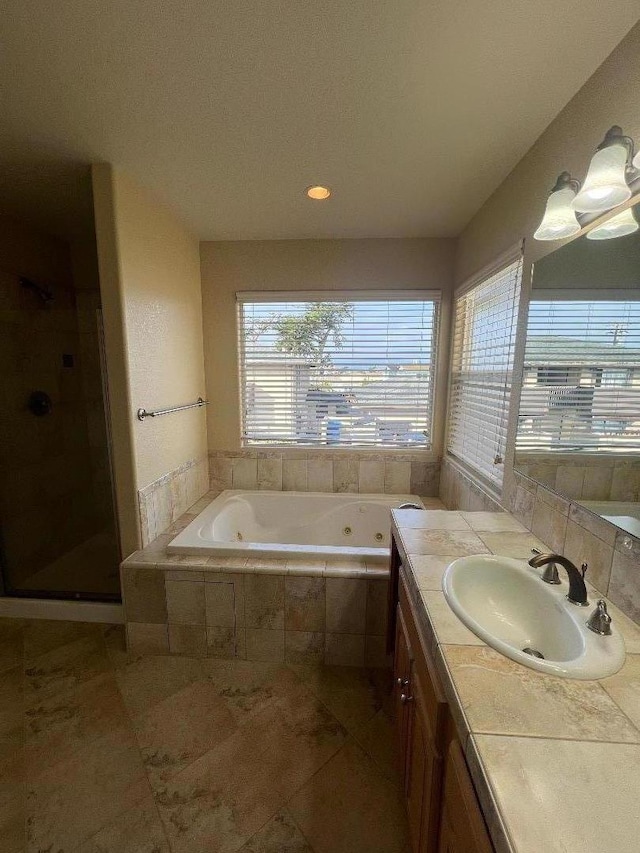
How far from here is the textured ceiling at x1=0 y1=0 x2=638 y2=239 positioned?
0.94 metres

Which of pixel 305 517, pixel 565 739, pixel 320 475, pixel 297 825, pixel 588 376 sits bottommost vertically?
pixel 297 825

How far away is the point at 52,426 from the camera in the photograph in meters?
2.51

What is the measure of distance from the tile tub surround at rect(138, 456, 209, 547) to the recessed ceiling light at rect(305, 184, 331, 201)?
1.80 meters

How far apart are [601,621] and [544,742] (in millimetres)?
383

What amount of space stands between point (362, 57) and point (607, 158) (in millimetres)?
782

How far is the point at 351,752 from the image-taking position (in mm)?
1339

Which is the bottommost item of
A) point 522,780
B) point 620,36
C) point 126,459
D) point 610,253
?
point 522,780

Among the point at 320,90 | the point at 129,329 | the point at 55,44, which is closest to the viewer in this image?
the point at 55,44

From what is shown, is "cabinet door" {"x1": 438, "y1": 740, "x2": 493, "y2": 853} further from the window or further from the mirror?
the window

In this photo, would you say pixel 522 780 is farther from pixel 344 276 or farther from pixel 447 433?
pixel 344 276

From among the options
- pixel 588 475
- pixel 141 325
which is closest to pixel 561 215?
pixel 588 475

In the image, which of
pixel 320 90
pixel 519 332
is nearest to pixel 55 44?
pixel 320 90

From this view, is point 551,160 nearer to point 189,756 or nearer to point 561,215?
point 561,215

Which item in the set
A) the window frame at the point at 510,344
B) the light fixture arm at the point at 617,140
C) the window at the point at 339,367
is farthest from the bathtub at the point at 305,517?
the light fixture arm at the point at 617,140
